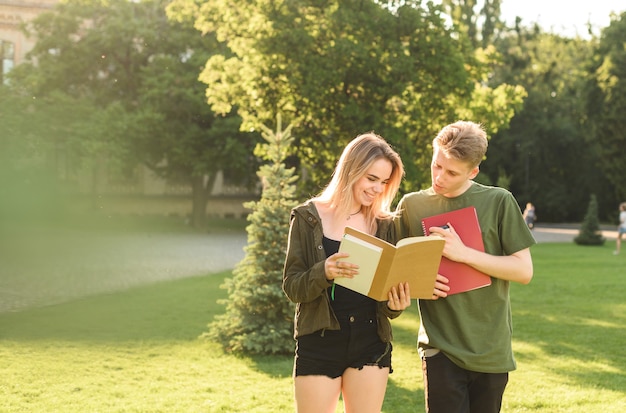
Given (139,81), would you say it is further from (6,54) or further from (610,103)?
(610,103)

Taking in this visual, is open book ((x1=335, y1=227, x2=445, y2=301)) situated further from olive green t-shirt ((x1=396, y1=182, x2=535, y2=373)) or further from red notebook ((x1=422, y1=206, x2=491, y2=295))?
olive green t-shirt ((x1=396, y1=182, x2=535, y2=373))

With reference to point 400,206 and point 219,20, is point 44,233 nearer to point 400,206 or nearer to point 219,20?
point 219,20

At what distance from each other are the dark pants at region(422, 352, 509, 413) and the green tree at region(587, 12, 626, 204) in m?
53.6

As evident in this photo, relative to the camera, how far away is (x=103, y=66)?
132ft

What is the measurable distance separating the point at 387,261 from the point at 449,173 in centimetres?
55

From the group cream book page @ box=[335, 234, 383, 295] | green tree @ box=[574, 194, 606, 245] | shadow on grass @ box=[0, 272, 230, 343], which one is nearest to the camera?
cream book page @ box=[335, 234, 383, 295]

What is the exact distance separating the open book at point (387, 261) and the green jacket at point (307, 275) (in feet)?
0.65

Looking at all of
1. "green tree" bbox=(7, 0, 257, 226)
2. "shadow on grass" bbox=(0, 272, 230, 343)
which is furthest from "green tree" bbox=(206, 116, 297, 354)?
"green tree" bbox=(7, 0, 257, 226)

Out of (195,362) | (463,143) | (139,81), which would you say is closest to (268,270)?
(195,362)

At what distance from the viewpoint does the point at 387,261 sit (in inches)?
140

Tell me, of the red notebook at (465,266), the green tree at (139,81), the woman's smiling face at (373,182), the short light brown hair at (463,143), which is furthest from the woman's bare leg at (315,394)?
the green tree at (139,81)

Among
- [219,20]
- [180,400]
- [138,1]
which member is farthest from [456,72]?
[138,1]

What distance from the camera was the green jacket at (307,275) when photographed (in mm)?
3762

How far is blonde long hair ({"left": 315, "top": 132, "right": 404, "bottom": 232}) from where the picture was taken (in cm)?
375
